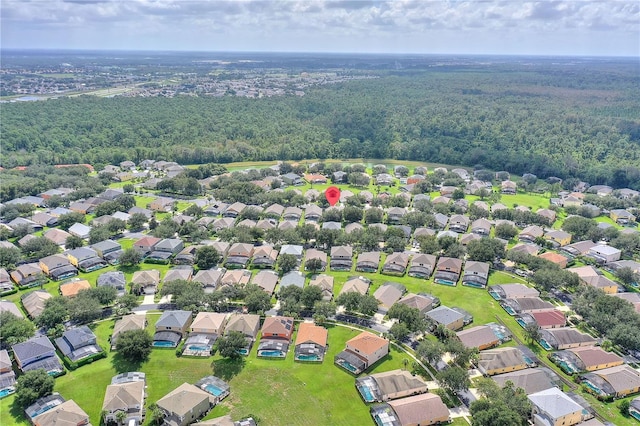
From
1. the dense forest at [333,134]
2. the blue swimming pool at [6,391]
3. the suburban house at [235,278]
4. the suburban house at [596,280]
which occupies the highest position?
the dense forest at [333,134]

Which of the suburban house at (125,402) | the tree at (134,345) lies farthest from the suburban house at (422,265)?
the suburban house at (125,402)

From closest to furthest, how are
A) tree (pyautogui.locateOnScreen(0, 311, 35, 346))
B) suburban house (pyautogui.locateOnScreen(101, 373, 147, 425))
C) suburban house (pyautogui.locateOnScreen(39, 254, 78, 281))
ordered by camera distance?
1. suburban house (pyautogui.locateOnScreen(101, 373, 147, 425))
2. tree (pyautogui.locateOnScreen(0, 311, 35, 346))
3. suburban house (pyautogui.locateOnScreen(39, 254, 78, 281))

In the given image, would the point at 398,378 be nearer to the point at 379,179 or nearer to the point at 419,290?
the point at 419,290

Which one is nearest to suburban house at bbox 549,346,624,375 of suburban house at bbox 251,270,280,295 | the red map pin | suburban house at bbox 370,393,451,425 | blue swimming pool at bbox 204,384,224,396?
suburban house at bbox 370,393,451,425

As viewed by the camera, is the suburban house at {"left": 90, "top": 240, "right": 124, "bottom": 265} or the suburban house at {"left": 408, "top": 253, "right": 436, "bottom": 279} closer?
the suburban house at {"left": 408, "top": 253, "right": 436, "bottom": 279}

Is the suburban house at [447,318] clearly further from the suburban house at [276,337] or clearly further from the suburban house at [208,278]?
the suburban house at [208,278]

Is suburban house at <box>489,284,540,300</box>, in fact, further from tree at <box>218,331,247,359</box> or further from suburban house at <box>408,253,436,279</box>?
tree at <box>218,331,247,359</box>

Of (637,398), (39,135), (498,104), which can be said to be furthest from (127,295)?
(498,104)
